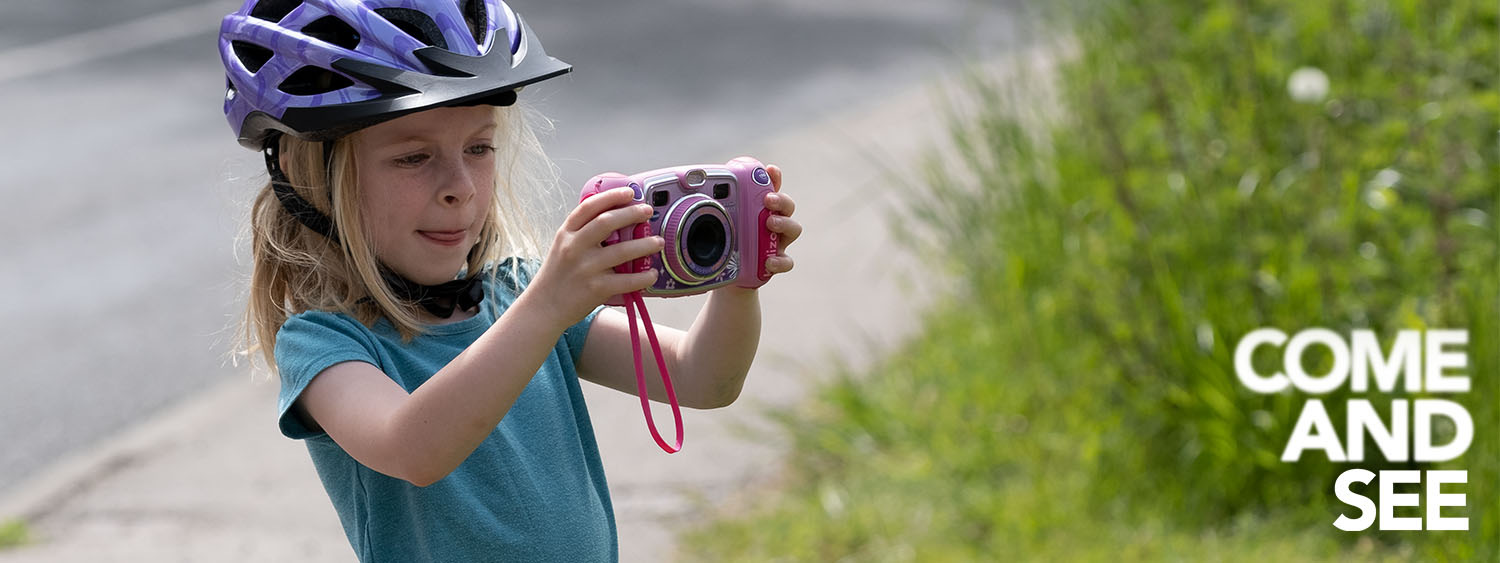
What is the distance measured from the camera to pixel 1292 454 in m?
3.61

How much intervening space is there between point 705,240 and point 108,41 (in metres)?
9.64

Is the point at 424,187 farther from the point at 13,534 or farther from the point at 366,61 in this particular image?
the point at 13,534

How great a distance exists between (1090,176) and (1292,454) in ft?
3.80

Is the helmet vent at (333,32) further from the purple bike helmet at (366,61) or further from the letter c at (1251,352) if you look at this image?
the letter c at (1251,352)

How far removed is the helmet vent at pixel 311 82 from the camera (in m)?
1.97

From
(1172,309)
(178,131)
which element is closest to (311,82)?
(1172,309)

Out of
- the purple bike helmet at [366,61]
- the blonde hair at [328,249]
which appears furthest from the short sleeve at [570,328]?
the purple bike helmet at [366,61]

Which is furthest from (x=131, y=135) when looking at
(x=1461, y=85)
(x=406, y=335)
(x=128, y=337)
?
(x=406, y=335)

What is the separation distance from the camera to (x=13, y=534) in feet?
13.5

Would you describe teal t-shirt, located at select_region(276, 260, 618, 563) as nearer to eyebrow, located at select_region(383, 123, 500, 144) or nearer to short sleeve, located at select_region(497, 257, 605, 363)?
short sleeve, located at select_region(497, 257, 605, 363)

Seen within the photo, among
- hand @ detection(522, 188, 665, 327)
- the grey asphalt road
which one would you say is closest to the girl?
hand @ detection(522, 188, 665, 327)

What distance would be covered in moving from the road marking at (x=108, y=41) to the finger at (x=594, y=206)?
8.63 m

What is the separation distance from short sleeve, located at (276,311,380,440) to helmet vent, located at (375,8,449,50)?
35cm

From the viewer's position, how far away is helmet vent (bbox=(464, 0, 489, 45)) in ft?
6.72
